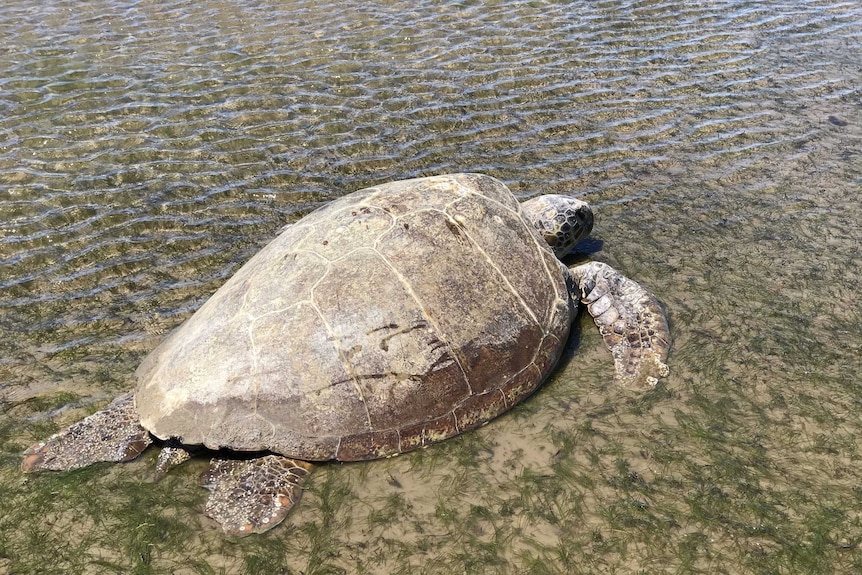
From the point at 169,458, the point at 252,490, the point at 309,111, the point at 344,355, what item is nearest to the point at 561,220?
the point at 344,355

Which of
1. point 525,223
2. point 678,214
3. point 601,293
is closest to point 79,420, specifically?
point 525,223

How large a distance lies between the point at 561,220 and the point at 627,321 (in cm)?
127

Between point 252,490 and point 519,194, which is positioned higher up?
point 252,490

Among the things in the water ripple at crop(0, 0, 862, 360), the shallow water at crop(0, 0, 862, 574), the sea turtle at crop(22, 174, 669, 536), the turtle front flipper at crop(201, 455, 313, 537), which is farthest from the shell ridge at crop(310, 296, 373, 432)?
the water ripple at crop(0, 0, 862, 360)

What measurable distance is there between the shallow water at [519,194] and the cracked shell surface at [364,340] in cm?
38

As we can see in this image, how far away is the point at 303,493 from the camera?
4.38 m

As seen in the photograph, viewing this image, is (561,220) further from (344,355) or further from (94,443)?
(94,443)

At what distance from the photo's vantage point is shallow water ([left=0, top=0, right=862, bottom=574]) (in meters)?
4.18

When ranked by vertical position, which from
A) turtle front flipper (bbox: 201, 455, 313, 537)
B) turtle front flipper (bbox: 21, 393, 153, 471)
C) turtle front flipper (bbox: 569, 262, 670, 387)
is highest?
turtle front flipper (bbox: 21, 393, 153, 471)

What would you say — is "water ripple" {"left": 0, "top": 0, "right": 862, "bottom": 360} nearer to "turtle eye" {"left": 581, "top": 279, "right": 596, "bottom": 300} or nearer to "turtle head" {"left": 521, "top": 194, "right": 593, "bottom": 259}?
"turtle head" {"left": 521, "top": 194, "right": 593, "bottom": 259}

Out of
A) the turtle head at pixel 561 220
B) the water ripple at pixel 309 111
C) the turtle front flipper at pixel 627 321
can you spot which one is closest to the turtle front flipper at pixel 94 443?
the water ripple at pixel 309 111

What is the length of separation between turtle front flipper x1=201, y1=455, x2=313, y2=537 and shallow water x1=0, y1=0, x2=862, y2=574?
12 cm

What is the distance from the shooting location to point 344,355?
436 cm

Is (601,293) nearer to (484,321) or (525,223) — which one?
(525,223)
